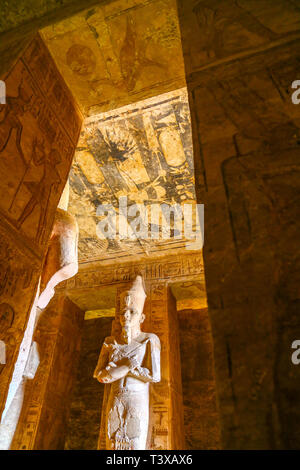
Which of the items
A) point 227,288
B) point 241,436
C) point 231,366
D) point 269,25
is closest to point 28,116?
point 269,25

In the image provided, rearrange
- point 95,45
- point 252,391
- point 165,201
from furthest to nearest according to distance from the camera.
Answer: point 165,201 → point 95,45 → point 252,391

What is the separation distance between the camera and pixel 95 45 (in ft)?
8.69

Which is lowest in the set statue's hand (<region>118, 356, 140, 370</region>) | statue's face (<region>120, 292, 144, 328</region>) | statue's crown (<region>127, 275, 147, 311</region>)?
statue's hand (<region>118, 356, 140, 370</region>)

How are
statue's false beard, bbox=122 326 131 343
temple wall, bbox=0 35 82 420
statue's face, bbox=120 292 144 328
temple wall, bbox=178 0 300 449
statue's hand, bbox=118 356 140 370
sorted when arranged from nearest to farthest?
temple wall, bbox=178 0 300 449
temple wall, bbox=0 35 82 420
statue's hand, bbox=118 356 140 370
statue's false beard, bbox=122 326 131 343
statue's face, bbox=120 292 144 328

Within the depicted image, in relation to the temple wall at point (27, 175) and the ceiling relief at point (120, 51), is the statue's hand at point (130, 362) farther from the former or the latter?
the ceiling relief at point (120, 51)

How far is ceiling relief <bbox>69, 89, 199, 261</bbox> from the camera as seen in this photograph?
3.63m

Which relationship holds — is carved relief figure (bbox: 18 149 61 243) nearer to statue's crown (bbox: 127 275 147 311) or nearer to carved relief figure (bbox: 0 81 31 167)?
carved relief figure (bbox: 0 81 31 167)

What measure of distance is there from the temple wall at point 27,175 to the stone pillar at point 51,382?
377cm

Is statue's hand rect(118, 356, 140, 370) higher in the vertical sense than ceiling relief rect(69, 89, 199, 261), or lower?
lower

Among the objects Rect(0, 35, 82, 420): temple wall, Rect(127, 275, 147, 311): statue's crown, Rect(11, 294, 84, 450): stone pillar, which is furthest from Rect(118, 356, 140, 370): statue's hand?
Rect(0, 35, 82, 420): temple wall

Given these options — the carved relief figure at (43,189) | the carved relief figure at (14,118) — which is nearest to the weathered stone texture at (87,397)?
the carved relief figure at (43,189)

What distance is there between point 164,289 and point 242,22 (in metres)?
4.31

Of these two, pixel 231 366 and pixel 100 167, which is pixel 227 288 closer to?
pixel 231 366

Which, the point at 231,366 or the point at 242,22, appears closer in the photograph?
the point at 231,366
